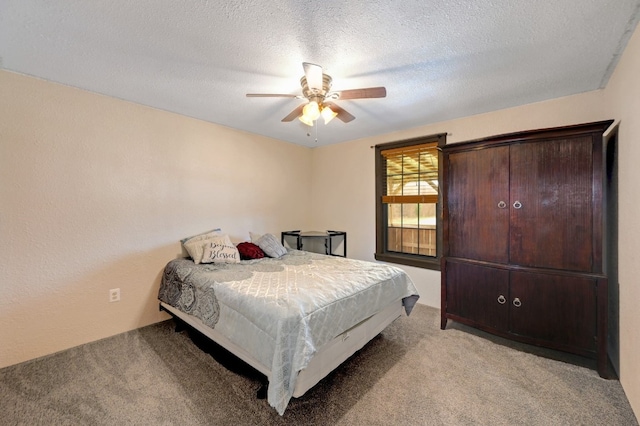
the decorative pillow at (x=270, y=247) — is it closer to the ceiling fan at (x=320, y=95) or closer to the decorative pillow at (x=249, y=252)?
the decorative pillow at (x=249, y=252)

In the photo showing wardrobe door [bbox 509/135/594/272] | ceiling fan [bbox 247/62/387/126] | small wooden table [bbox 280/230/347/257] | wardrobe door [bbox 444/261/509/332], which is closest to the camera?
ceiling fan [bbox 247/62/387/126]

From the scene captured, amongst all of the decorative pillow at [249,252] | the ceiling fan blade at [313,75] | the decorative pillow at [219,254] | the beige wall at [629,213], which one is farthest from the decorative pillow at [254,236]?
the beige wall at [629,213]

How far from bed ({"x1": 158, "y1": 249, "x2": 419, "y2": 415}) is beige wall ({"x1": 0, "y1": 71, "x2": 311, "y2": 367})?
1.41ft

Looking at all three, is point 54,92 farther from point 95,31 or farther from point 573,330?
point 573,330

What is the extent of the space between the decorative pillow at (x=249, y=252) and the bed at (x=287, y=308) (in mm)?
227

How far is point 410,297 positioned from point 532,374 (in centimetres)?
101

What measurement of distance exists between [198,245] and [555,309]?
3.32 m

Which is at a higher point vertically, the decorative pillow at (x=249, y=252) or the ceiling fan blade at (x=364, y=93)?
the ceiling fan blade at (x=364, y=93)

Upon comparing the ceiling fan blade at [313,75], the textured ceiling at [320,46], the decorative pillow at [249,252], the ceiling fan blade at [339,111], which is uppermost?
the textured ceiling at [320,46]

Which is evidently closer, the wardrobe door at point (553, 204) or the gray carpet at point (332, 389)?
the gray carpet at point (332, 389)

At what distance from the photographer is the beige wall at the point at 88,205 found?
2027 millimetres

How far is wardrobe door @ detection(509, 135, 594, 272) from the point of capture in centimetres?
198

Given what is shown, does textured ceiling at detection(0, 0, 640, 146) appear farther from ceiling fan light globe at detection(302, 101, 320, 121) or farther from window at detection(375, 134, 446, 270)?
window at detection(375, 134, 446, 270)

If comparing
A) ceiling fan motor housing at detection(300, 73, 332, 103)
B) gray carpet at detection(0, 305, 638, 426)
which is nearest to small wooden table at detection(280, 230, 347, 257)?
gray carpet at detection(0, 305, 638, 426)
